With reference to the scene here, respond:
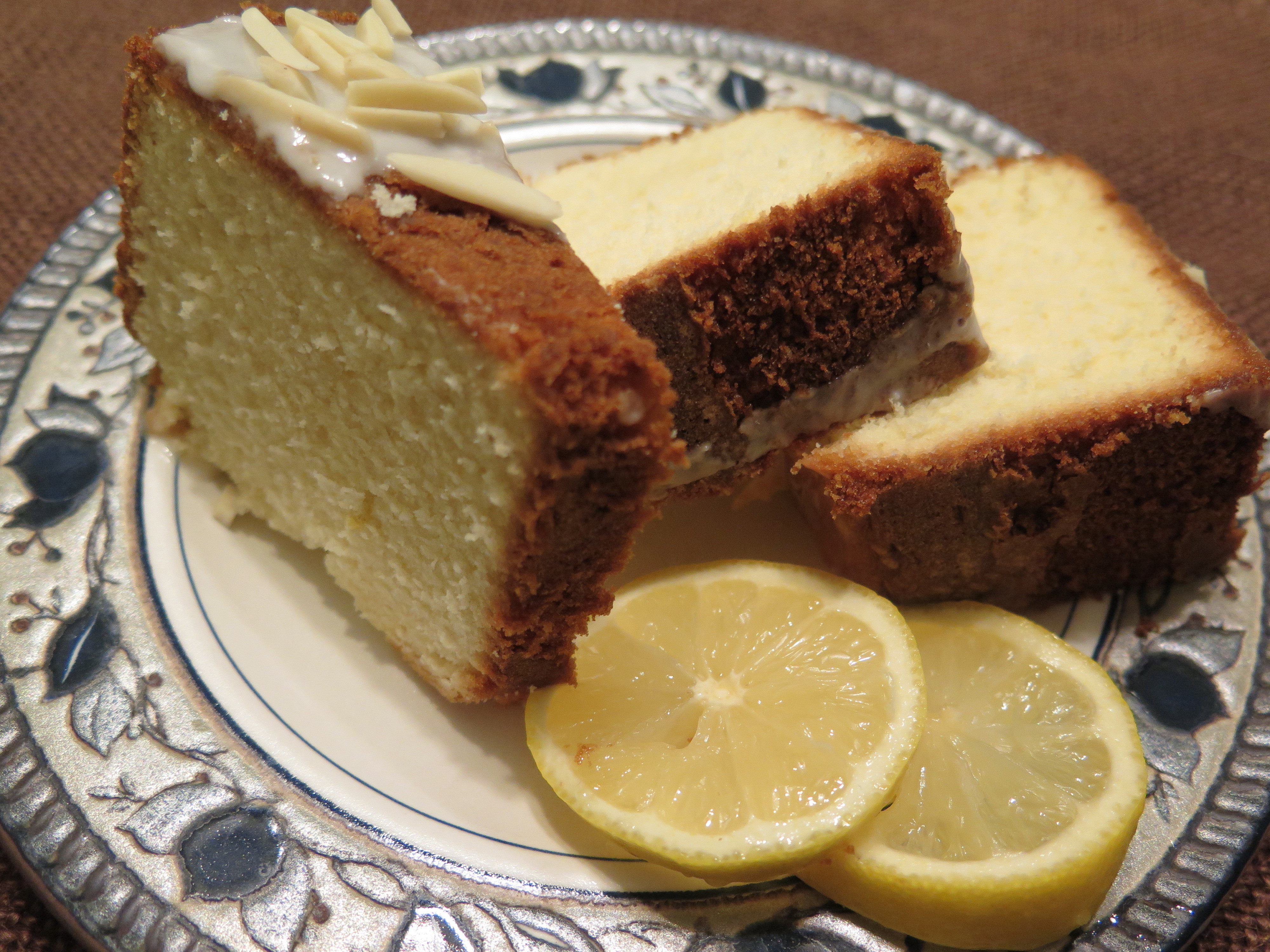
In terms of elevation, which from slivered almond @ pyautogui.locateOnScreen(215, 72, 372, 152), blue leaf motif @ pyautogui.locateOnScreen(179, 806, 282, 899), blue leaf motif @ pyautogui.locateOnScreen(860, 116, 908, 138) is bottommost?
blue leaf motif @ pyautogui.locateOnScreen(179, 806, 282, 899)

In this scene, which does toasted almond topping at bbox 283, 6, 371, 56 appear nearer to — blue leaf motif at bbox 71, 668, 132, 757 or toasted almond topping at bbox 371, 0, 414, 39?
toasted almond topping at bbox 371, 0, 414, 39

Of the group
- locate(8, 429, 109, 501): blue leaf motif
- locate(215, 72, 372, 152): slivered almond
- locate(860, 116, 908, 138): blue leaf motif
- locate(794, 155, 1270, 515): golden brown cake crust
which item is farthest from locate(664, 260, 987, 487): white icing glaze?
locate(8, 429, 109, 501): blue leaf motif

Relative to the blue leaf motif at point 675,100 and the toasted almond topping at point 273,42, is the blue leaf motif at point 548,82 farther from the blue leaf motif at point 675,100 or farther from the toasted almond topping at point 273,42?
the toasted almond topping at point 273,42

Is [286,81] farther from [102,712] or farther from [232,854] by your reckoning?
[232,854]

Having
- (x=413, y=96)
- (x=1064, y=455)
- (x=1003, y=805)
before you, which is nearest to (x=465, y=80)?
(x=413, y=96)

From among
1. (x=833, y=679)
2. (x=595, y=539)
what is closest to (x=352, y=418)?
(x=595, y=539)

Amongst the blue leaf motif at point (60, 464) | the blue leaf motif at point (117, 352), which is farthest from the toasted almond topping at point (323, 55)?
the blue leaf motif at point (60, 464)

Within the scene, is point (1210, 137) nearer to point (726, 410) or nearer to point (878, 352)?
point (878, 352)
